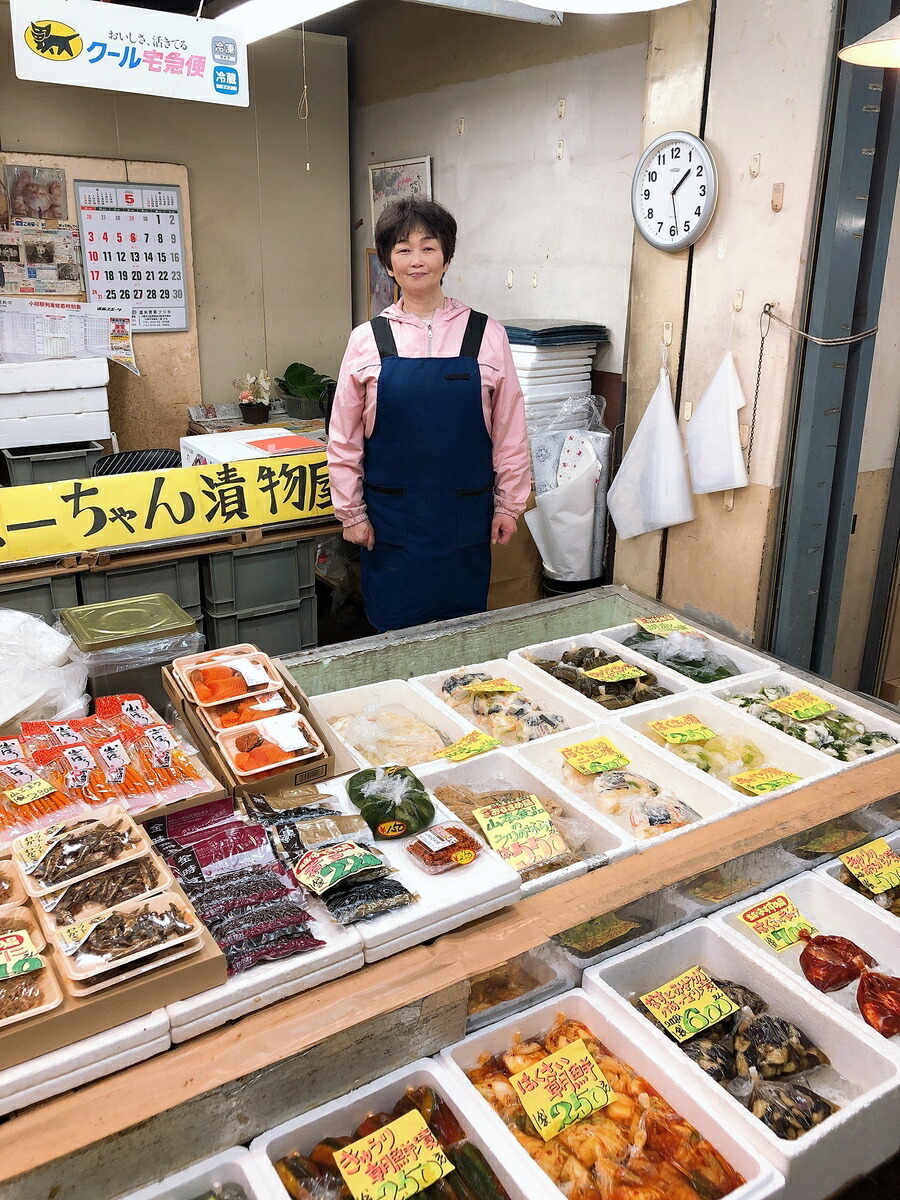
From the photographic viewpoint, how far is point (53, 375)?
18.0 feet

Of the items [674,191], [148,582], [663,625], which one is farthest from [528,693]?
[674,191]

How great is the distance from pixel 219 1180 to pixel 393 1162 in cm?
26

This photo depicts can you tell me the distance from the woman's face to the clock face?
917 mm

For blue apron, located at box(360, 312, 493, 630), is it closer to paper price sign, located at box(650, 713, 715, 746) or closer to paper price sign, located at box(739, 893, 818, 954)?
paper price sign, located at box(650, 713, 715, 746)

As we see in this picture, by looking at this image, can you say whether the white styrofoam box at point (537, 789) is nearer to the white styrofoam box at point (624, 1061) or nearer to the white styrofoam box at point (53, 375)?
the white styrofoam box at point (624, 1061)

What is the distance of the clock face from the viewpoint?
3.10 meters

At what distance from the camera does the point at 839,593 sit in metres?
3.38

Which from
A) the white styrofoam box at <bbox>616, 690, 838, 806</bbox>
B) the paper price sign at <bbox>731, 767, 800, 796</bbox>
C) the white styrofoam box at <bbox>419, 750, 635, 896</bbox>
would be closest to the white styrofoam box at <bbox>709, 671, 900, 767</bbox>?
the white styrofoam box at <bbox>616, 690, 838, 806</bbox>

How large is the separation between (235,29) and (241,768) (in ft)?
10.7

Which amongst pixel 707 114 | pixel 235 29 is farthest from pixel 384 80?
pixel 707 114

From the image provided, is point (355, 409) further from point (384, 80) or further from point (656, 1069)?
point (384, 80)

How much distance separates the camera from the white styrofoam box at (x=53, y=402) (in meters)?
5.36

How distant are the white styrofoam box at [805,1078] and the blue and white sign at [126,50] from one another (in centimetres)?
345

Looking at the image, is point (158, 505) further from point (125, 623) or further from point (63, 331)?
point (63, 331)
